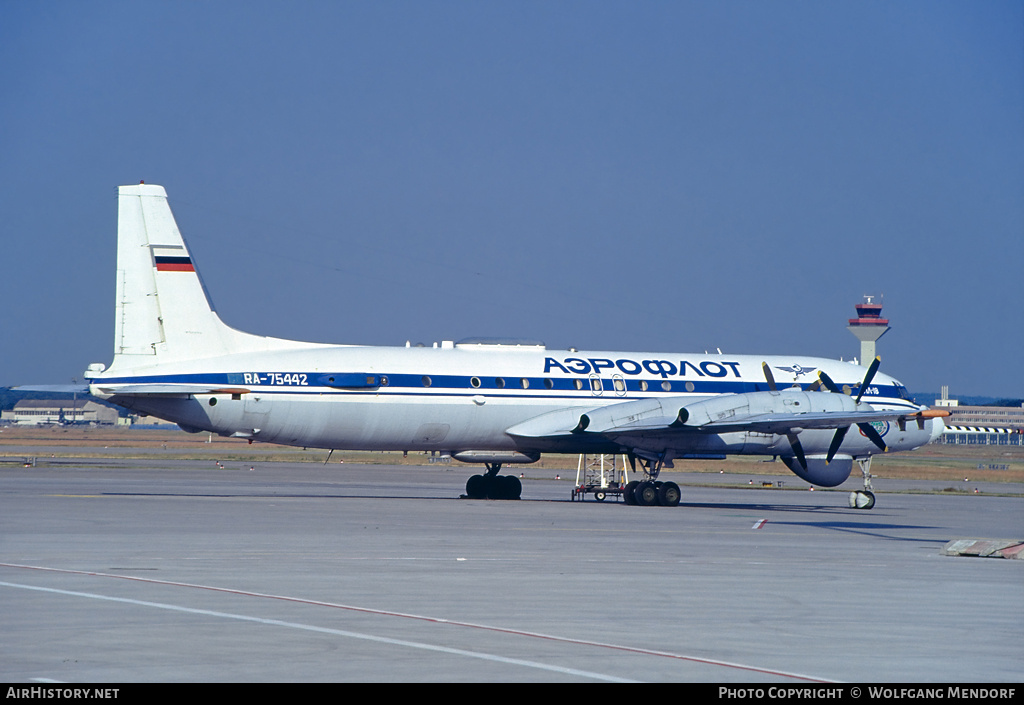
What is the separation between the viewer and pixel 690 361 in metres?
35.1

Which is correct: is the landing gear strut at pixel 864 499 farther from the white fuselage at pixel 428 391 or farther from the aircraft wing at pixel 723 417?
the aircraft wing at pixel 723 417

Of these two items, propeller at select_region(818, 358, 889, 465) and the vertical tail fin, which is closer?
the vertical tail fin

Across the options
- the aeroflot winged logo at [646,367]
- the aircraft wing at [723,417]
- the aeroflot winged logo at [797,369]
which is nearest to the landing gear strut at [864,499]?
the aircraft wing at [723,417]

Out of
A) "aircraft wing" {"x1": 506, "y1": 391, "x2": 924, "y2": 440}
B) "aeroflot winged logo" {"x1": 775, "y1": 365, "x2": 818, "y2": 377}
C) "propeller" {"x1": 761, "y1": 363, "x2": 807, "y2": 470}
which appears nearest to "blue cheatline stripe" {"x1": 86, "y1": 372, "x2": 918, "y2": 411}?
"aeroflot winged logo" {"x1": 775, "y1": 365, "x2": 818, "y2": 377}

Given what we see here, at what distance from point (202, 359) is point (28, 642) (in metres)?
20.0

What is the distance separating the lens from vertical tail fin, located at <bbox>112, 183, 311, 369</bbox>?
28453mm

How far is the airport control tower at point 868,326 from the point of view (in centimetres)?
14788

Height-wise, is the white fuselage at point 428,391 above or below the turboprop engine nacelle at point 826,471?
above

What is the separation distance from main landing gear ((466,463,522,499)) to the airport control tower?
122849 millimetres

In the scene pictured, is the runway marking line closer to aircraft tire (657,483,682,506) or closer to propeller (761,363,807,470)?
aircraft tire (657,483,682,506)

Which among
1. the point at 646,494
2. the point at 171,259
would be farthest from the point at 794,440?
the point at 171,259

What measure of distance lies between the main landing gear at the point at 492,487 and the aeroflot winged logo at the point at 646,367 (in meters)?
3.77

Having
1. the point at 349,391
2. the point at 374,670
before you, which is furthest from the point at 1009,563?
the point at 349,391

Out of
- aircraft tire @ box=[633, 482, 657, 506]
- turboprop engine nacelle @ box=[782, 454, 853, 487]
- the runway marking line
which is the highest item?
turboprop engine nacelle @ box=[782, 454, 853, 487]
